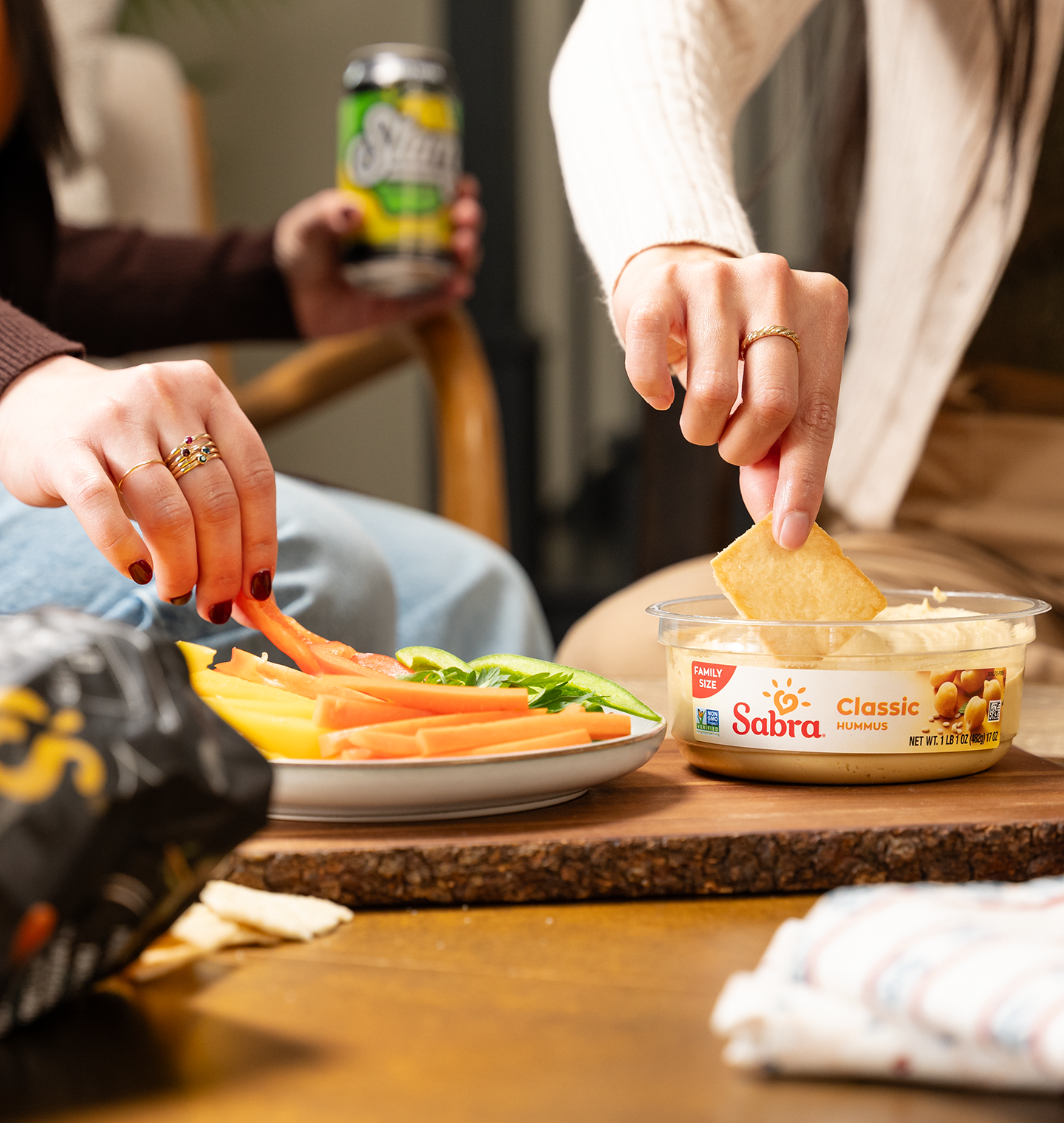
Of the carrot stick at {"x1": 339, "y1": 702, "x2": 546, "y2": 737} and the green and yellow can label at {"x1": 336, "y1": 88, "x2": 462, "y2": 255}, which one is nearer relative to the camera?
the carrot stick at {"x1": 339, "y1": 702, "x2": 546, "y2": 737}

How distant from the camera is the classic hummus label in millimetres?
650

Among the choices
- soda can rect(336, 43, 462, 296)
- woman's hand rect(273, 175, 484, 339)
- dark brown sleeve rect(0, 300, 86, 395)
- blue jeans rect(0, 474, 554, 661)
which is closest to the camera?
dark brown sleeve rect(0, 300, 86, 395)

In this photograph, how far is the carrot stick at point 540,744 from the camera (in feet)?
1.93

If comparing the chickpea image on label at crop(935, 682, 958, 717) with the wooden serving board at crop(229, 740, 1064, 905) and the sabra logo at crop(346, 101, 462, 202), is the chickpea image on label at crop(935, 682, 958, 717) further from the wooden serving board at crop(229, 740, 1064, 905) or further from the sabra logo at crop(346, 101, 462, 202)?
the sabra logo at crop(346, 101, 462, 202)

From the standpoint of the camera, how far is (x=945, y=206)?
53.3 inches

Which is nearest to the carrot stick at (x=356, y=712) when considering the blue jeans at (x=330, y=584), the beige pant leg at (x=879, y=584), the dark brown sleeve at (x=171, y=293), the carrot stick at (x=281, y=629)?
the carrot stick at (x=281, y=629)

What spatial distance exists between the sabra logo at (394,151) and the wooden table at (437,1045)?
1089 mm

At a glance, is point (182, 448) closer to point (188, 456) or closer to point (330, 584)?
point (188, 456)

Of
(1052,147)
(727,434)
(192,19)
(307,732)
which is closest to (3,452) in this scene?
(307,732)

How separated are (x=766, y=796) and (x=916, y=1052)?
0.95 feet

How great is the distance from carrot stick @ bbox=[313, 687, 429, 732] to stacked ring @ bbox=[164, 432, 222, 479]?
180 mm

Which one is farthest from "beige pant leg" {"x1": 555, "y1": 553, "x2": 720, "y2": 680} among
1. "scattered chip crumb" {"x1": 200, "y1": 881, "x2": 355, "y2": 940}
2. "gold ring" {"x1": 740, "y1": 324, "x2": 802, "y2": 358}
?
"scattered chip crumb" {"x1": 200, "y1": 881, "x2": 355, "y2": 940}

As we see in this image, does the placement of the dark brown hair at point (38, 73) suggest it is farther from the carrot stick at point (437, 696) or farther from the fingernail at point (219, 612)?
the carrot stick at point (437, 696)

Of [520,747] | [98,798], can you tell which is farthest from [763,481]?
[98,798]
